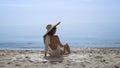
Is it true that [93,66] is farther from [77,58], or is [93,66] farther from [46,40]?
[46,40]

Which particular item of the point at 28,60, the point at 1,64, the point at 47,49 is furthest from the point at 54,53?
the point at 1,64

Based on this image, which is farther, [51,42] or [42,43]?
[42,43]

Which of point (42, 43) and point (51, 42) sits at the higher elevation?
point (42, 43)

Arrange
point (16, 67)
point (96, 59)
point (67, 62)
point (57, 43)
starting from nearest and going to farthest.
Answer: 1. point (16, 67)
2. point (67, 62)
3. point (96, 59)
4. point (57, 43)

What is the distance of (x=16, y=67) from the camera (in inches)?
427

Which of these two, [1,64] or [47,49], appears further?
[47,49]

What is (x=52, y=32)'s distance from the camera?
13.3m

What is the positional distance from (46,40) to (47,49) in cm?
40

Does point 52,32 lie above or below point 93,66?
above

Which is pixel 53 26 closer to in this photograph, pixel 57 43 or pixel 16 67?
Answer: pixel 57 43

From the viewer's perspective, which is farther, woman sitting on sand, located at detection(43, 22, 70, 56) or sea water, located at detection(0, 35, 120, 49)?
sea water, located at detection(0, 35, 120, 49)

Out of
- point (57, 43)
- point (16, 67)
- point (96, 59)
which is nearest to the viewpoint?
point (16, 67)

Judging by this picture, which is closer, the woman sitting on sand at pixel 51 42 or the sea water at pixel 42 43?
the woman sitting on sand at pixel 51 42

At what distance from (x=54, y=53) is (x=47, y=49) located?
335mm
